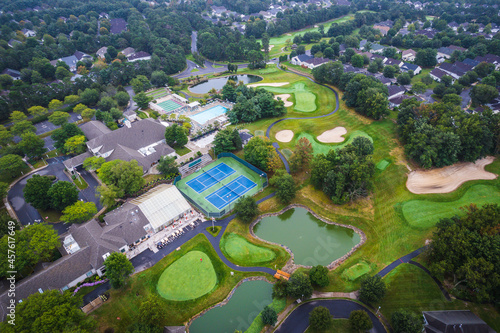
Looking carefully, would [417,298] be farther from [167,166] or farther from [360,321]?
[167,166]

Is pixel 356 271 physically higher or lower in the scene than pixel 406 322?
lower

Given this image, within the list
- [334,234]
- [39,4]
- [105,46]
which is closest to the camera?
[334,234]

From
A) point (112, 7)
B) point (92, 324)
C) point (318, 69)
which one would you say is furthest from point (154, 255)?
point (112, 7)

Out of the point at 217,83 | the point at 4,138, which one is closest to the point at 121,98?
the point at 4,138

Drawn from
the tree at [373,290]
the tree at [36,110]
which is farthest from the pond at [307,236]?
the tree at [36,110]

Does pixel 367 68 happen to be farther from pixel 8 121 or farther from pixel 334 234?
pixel 8 121

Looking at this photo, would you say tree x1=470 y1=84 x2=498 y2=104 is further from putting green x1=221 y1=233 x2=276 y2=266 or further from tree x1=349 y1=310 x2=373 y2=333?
putting green x1=221 y1=233 x2=276 y2=266

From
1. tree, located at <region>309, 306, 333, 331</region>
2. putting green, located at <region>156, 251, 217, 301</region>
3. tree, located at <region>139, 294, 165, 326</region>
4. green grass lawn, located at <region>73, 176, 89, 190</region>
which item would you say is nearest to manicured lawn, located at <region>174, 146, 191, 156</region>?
green grass lawn, located at <region>73, 176, 89, 190</region>
